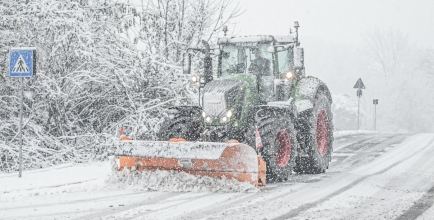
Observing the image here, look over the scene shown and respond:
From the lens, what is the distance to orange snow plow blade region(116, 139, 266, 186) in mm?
7465

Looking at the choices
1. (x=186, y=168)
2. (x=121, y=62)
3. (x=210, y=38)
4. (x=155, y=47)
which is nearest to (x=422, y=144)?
(x=210, y=38)

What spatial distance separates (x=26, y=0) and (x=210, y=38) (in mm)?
5961

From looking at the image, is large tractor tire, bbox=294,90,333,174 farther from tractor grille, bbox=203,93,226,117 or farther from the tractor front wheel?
tractor grille, bbox=203,93,226,117

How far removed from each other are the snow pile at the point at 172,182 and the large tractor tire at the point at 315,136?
256 centimetres

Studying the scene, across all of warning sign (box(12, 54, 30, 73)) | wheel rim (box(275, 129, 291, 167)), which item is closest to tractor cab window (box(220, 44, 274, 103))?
wheel rim (box(275, 129, 291, 167))

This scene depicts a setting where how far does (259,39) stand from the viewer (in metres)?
9.58

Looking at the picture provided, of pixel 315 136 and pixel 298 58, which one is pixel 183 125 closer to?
pixel 298 58

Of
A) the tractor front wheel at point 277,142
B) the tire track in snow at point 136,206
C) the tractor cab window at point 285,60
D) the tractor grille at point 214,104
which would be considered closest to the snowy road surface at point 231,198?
the tire track in snow at point 136,206

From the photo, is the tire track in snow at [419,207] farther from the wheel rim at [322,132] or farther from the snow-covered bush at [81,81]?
the snow-covered bush at [81,81]

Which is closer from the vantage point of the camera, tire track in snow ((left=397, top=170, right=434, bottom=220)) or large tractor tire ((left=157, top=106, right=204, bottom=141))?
tire track in snow ((left=397, top=170, right=434, bottom=220))

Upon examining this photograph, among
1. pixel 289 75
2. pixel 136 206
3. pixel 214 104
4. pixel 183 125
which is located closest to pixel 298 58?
pixel 289 75

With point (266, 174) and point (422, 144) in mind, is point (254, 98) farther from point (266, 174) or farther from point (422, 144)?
point (422, 144)

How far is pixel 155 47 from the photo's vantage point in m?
14.3

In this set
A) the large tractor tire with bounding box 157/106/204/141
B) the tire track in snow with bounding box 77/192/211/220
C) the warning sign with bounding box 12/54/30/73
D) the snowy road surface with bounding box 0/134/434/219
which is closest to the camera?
the tire track in snow with bounding box 77/192/211/220
